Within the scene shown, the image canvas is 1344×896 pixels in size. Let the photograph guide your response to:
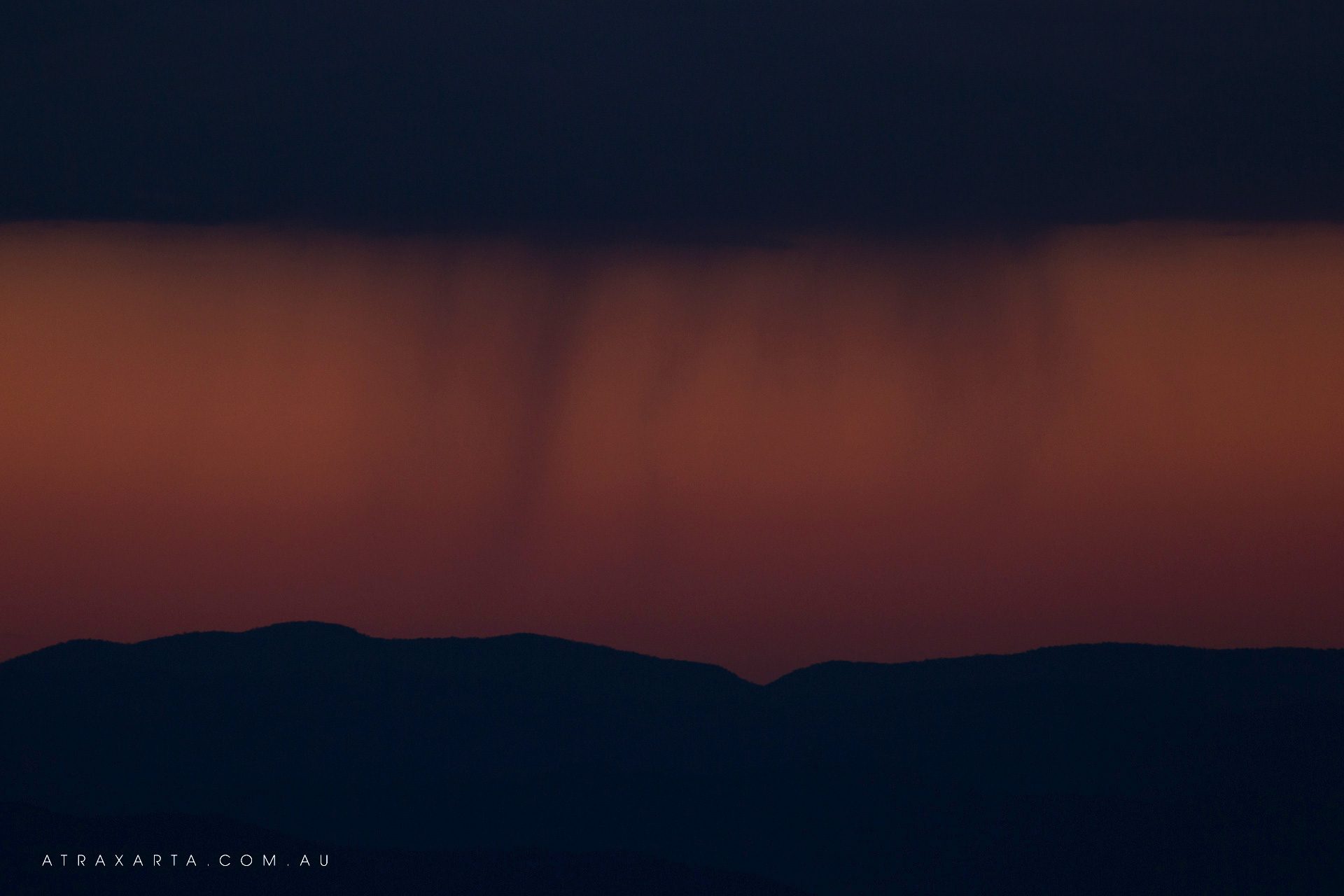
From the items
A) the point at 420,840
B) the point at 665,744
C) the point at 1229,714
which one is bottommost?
the point at 420,840

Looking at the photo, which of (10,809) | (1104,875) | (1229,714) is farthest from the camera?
(1229,714)

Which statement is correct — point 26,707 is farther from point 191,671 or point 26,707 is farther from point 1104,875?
point 1104,875

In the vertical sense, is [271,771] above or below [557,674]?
below

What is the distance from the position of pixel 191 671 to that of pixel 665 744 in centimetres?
3152

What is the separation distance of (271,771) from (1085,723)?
49.5 meters

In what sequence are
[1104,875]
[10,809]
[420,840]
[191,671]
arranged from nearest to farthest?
[10,809]
[1104,875]
[420,840]
[191,671]

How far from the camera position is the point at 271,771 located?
8069 centimetres

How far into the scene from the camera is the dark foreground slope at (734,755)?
2586 inches

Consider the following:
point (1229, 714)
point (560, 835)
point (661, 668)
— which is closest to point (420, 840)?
point (560, 835)

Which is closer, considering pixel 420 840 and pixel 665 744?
pixel 420 840

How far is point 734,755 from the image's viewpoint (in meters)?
79.3

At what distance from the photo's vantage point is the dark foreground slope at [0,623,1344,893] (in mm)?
65688

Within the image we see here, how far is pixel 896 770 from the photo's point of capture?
2968 inches

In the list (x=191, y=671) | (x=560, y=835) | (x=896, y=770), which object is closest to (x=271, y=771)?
(x=191, y=671)
